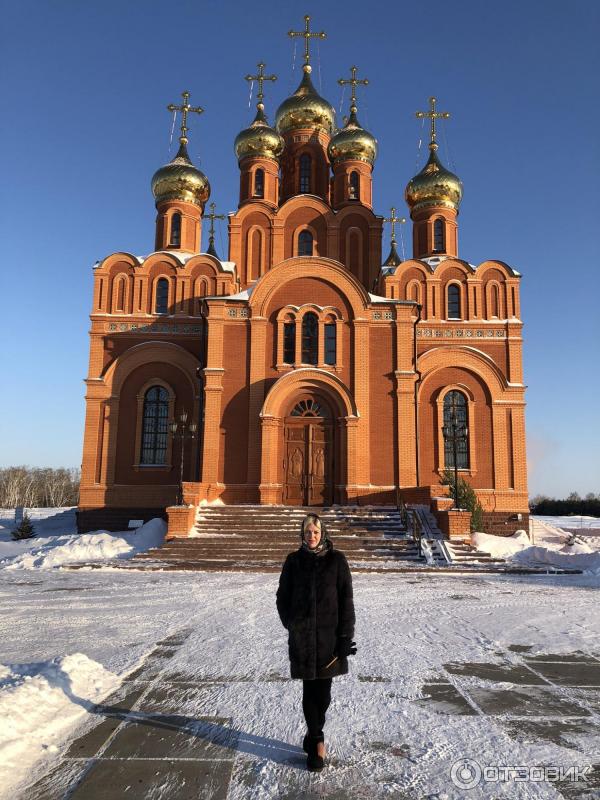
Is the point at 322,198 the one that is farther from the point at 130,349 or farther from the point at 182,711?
the point at 182,711

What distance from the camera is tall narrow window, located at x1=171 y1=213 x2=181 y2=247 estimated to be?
25656 millimetres

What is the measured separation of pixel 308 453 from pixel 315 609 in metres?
16.6

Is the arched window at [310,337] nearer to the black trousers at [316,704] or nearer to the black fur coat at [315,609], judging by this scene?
the black fur coat at [315,609]

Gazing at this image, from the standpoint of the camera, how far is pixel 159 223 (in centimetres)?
2609

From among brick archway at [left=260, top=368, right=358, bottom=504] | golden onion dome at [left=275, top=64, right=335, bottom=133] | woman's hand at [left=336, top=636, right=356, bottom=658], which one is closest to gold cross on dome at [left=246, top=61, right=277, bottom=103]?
golden onion dome at [left=275, top=64, right=335, bottom=133]

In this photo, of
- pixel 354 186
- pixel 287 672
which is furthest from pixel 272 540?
pixel 354 186

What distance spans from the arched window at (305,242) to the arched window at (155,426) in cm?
801

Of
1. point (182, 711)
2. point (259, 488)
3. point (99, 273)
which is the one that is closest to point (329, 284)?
point (259, 488)

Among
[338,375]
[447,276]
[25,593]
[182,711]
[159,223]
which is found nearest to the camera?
[182,711]

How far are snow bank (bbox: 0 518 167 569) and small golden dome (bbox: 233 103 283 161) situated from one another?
1639 centimetres

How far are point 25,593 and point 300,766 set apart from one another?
25.1 feet

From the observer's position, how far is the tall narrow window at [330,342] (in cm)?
2114

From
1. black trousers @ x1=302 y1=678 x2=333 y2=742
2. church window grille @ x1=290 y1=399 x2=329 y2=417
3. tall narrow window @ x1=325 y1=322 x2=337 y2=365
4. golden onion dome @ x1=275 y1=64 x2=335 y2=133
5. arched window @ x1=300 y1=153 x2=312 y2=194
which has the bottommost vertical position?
black trousers @ x1=302 y1=678 x2=333 y2=742

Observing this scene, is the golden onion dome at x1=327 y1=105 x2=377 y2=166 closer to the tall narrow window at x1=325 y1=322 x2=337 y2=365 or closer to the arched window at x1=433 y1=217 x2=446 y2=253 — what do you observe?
the arched window at x1=433 y1=217 x2=446 y2=253
